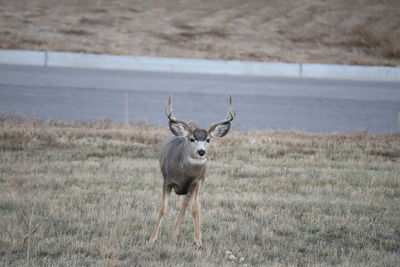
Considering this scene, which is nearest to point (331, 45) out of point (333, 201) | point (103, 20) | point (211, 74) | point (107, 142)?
point (211, 74)

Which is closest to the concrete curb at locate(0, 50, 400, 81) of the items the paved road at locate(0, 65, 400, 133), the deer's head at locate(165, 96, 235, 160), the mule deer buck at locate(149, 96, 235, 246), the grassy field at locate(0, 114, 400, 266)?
the paved road at locate(0, 65, 400, 133)

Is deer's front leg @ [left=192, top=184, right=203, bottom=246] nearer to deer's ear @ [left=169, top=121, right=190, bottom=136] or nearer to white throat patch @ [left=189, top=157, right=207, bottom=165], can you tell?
white throat patch @ [left=189, top=157, right=207, bottom=165]

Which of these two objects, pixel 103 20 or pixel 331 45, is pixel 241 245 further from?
pixel 103 20

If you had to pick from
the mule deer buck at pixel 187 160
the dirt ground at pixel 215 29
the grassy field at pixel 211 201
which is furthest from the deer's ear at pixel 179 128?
the dirt ground at pixel 215 29

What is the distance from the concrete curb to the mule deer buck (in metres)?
16.5

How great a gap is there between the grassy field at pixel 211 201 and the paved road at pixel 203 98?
3.02 m

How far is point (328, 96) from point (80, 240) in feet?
48.5

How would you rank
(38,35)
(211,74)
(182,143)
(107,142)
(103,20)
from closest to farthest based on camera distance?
(182,143) → (107,142) → (211,74) → (38,35) → (103,20)

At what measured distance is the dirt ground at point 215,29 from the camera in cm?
2595

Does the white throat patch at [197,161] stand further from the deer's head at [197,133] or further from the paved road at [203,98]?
the paved road at [203,98]

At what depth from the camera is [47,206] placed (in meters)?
8.45

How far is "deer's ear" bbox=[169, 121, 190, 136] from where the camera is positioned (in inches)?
287

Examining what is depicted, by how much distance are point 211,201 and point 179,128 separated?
85.4 inches

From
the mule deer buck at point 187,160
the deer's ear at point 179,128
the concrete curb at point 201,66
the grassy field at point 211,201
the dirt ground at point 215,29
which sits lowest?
the grassy field at point 211,201
